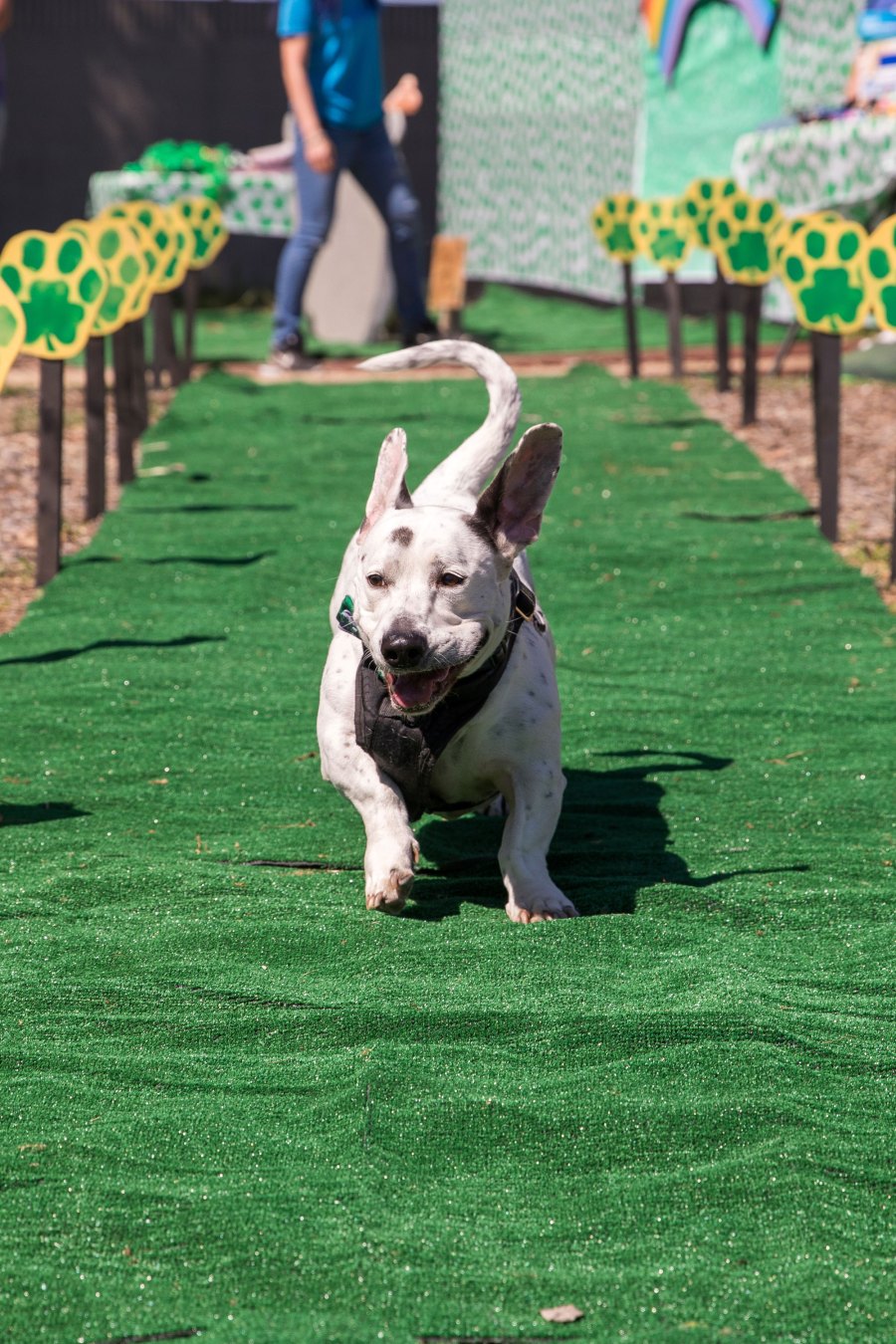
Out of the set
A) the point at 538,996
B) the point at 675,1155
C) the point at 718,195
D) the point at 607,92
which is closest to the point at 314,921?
the point at 538,996

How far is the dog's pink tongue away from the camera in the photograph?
10.4 feet

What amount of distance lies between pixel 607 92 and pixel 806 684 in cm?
1284

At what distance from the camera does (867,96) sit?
1147 cm

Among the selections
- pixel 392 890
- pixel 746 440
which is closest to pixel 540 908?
pixel 392 890

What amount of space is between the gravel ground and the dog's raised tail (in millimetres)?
2545

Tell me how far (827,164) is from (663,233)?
1.20 m

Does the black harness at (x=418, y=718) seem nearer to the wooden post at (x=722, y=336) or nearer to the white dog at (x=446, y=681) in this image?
the white dog at (x=446, y=681)

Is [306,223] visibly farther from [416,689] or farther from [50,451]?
[416,689]

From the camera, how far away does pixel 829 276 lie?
6930mm

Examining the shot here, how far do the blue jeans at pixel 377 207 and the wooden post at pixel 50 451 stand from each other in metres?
4.56

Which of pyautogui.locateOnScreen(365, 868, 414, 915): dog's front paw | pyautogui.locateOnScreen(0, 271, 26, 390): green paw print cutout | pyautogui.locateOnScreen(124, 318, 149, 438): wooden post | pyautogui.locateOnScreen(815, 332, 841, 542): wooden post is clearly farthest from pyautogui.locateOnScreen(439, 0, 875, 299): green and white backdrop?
pyautogui.locateOnScreen(365, 868, 414, 915): dog's front paw

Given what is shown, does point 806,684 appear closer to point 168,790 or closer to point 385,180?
point 168,790

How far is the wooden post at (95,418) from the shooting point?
711 cm

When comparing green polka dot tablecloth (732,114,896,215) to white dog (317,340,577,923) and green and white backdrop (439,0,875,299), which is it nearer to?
green and white backdrop (439,0,875,299)
